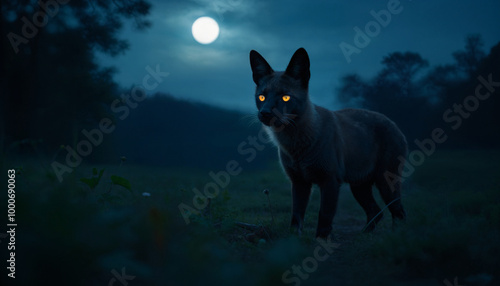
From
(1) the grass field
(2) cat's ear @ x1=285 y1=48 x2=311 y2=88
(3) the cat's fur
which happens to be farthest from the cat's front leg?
(2) cat's ear @ x1=285 y1=48 x2=311 y2=88

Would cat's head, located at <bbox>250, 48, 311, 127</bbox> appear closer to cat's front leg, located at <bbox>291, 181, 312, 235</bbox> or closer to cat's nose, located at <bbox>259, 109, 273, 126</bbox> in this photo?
cat's nose, located at <bbox>259, 109, 273, 126</bbox>

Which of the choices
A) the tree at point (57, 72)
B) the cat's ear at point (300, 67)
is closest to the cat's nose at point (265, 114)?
the cat's ear at point (300, 67)

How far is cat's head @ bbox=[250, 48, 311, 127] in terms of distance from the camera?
3.75 metres

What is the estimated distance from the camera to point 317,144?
155 inches

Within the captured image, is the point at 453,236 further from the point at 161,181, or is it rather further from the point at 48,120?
the point at 48,120

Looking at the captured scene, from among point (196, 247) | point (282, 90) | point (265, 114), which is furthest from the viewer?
point (282, 90)

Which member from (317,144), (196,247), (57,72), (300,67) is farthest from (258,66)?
(57,72)

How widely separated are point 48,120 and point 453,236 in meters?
8.18

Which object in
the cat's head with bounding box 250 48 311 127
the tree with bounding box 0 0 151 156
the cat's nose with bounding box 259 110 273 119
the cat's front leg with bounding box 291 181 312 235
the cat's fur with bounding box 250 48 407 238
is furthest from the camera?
the tree with bounding box 0 0 151 156

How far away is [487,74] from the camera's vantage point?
7.07m

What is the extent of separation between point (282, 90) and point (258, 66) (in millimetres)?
575

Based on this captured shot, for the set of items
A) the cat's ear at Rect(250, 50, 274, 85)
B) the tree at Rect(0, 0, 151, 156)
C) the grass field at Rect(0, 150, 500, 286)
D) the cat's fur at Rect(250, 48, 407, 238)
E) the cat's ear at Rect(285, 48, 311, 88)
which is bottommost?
the grass field at Rect(0, 150, 500, 286)

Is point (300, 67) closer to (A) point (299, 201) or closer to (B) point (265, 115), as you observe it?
(B) point (265, 115)

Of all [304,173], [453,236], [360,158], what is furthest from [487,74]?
[453,236]
